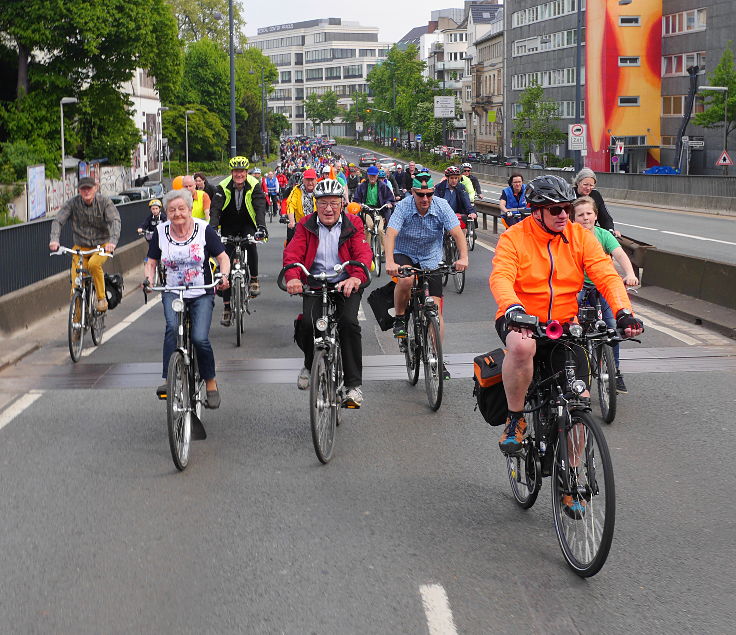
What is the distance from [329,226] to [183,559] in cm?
329

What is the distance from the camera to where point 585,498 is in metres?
5.38

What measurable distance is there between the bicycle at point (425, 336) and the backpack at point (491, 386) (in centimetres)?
293

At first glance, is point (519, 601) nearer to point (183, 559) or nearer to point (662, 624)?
point (662, 624)

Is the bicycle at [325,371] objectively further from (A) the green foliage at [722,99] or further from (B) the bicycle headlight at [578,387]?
(A) the green foliage at [722,99]

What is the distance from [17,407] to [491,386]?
485cm

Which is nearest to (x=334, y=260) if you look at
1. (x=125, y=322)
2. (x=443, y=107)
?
(x=125, y=322)

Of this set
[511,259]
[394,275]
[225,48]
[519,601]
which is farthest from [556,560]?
[225,48]

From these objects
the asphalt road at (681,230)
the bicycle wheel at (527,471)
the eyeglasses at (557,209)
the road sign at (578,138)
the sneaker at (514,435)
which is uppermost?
the road sign at (578,138)

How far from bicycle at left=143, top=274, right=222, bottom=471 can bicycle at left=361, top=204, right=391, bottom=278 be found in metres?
13.0

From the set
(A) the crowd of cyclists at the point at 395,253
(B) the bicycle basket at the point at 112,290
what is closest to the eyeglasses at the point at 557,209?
(A) the crowd of cyclists at the point at 395,253

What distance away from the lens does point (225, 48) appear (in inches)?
4633

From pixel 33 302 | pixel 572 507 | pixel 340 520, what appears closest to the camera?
pixel 572 507

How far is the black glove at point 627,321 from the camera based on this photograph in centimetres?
543

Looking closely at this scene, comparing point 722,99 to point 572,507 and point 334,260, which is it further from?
point 572,507
